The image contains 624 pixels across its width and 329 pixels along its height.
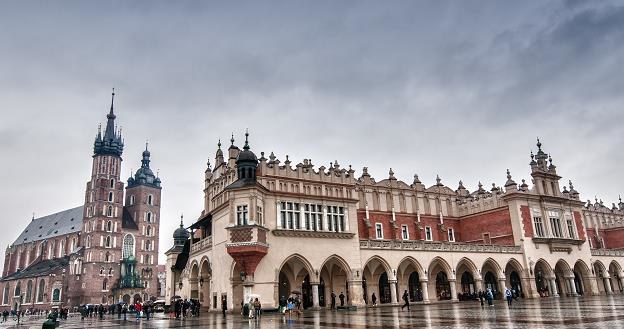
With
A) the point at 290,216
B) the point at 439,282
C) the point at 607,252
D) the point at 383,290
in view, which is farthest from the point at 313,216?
the point at 607,252

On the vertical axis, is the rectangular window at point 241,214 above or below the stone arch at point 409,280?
above

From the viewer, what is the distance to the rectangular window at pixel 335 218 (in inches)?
1642

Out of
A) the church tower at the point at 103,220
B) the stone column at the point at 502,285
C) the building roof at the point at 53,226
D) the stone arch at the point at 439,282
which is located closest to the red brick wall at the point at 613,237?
the stone column at the point at 502,285

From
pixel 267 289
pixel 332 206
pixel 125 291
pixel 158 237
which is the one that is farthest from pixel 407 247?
pixel 158 237

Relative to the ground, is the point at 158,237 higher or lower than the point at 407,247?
higher

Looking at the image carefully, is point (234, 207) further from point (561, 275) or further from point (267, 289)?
point (561, 275)

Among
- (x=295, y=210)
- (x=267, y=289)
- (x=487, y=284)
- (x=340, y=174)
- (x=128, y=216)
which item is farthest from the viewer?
(x=128, y=216)

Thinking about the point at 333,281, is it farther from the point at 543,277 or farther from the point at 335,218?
the point at 543,277

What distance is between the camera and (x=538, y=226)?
5256cm

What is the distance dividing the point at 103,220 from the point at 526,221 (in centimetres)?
9763

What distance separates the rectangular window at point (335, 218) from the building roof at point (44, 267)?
9022 centimetres

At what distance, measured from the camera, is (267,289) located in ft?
Answer: 121

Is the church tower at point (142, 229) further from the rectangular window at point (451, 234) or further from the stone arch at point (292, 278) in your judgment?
the rectangular window at point (451, 234)

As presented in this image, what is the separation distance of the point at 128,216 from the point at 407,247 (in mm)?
102147
